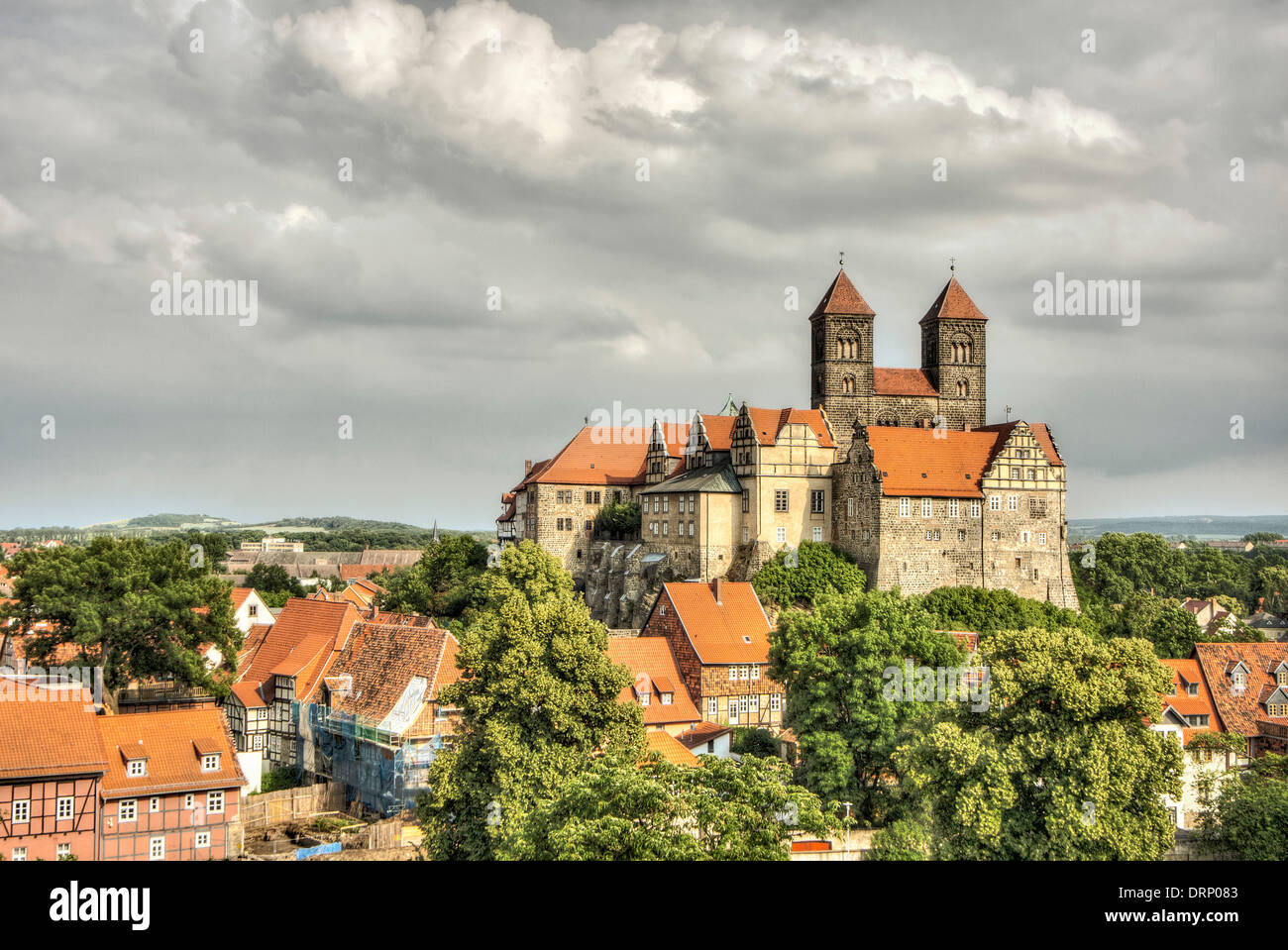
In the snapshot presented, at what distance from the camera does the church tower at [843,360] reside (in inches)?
2502

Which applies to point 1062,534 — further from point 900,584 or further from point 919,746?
point 919,746

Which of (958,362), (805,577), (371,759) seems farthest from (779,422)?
(371,759)

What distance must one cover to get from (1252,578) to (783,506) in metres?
72.5

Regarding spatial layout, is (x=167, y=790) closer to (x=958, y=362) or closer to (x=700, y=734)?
(x=700, y=734)

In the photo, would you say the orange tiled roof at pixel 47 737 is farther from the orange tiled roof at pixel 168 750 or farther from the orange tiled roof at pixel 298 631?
the orange tiled roof at pixel 298 631

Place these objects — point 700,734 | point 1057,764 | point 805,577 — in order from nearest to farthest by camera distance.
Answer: point 1057,764 → point 700,734 → point 805,577

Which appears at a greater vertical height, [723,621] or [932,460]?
[932,460]

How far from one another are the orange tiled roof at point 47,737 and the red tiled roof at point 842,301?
45.5 metres

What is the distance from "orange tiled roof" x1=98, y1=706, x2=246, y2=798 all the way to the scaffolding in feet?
14.2

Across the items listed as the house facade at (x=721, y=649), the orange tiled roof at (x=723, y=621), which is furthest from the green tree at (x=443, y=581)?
the orange tiled roof at (x=723, y=621)

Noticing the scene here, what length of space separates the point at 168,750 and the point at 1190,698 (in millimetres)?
36264

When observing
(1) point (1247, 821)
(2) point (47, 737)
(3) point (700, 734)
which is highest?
(2) point (47, 737)

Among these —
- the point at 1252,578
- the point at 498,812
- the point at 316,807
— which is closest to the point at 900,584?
the point at 316,807

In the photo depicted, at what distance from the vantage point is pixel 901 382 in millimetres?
66250
